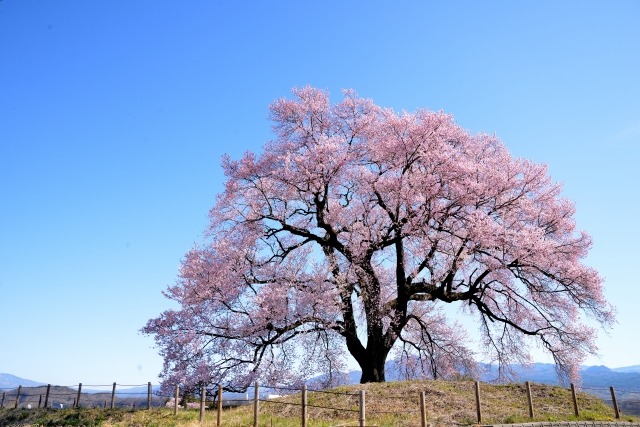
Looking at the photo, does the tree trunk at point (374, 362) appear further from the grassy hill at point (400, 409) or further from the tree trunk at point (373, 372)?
the grassy hill at point (400, 409)

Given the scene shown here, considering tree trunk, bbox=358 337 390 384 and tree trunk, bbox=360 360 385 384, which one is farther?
tree trunk, bbox=358 337 390 384

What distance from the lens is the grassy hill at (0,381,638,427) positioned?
17.1m

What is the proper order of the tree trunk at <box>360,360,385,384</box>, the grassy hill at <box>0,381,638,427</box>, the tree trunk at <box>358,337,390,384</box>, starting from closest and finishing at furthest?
the grassy hill at <box>0,381,638,427</box>
the tree trunk at <box>360,360,385,384</box>
the tree trunk at <box>358,337,390,384</box>

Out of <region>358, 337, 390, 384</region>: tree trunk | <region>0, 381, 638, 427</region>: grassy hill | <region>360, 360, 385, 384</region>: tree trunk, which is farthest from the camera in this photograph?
<region>358, 337, 390, 384</region>: tree trunk

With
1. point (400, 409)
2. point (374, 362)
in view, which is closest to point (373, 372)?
point (374, 362)

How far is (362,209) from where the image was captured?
27047mm

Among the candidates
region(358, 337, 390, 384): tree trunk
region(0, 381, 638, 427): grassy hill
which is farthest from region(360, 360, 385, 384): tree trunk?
region(0, 381, 638, 427): grassy hill

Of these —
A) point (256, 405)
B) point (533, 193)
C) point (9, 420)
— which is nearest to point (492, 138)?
point (533, 193)

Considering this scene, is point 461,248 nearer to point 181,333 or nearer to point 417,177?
point 417,177

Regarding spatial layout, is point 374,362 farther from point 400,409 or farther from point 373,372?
point 400,409

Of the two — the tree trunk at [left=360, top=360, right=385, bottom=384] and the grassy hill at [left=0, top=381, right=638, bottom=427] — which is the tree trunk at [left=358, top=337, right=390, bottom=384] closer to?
the tree trunk at [left=360, top=360, right=385, bottom=384]

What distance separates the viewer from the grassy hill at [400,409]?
17094 mm

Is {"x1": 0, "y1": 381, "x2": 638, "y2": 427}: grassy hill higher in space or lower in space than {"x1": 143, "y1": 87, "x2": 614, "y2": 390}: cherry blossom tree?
lower

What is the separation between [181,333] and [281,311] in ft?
18.9
